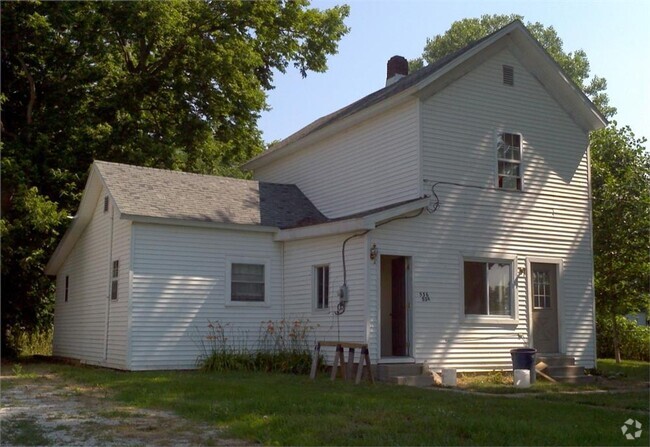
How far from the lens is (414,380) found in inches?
587

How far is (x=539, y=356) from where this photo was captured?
56.9 ft

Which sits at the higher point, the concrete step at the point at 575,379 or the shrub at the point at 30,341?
the shrub at the point at 30,341

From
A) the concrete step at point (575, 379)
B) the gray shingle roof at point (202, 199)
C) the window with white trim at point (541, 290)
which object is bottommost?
the concrete step at point (575, 379)

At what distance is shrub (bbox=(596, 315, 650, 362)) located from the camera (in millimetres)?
25562

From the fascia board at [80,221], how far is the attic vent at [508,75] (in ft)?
32.8

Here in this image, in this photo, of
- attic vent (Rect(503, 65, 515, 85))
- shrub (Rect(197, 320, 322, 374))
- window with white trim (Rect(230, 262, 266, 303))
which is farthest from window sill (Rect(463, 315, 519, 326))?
attic vent (Rect(503, 65, 515, 85))

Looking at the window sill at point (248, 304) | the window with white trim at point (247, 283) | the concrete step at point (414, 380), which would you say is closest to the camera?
the concrete step at point (414, 380)

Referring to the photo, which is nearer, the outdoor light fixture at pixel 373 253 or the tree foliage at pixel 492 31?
the outdoor light fixture at pixel 373 253

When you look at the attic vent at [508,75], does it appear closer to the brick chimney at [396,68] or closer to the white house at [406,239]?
the white house at [406,239]

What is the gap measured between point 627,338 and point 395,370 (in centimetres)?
1392

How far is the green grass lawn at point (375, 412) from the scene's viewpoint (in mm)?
8141

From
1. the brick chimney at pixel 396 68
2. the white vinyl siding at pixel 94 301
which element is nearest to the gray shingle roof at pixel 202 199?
the white vinyl siding at pixel 94 301

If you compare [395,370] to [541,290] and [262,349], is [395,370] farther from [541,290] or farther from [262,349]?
[541,290]

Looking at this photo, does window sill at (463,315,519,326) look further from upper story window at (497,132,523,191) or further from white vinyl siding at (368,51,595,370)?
upper story window at (497,132,523,191)
